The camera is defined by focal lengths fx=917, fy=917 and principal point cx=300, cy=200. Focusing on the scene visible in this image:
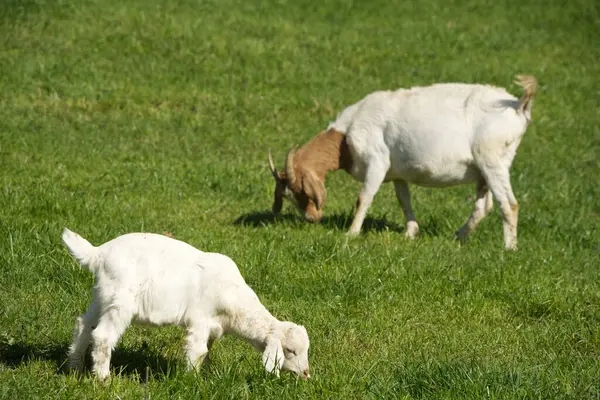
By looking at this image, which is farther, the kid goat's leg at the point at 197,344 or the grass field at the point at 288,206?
the grass field at the point at 288,206

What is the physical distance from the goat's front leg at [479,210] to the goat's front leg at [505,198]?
292 millimetres

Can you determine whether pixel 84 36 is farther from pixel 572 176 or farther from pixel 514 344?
pixel 514 344

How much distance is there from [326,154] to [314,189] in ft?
1.81


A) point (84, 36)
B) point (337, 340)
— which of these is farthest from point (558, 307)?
point (84, 36)

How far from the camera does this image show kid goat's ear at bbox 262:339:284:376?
16.1ft

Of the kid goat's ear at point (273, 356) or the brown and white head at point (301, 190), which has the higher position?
the kid goat's ear at point (273, 356)

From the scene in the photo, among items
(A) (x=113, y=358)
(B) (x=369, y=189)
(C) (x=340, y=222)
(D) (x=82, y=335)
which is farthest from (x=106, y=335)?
(C) (x=340, y=222)

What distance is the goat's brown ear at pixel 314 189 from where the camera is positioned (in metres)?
9.46

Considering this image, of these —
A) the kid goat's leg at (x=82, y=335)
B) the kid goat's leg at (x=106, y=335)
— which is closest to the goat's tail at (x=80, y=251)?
the kid goat's leg at (x=82, y=335)

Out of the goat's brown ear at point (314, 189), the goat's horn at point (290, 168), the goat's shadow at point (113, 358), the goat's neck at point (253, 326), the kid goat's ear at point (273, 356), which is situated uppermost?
the goat's neck at point (253, 326)

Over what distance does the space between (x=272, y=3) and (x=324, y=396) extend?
13.8 m

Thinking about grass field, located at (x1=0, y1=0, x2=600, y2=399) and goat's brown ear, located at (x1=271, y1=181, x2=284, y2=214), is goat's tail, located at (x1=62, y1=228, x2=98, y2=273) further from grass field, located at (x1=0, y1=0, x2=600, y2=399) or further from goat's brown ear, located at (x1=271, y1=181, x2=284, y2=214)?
goat's brown ear, located at (x1=271, y1=181, x2=284, y2=214)

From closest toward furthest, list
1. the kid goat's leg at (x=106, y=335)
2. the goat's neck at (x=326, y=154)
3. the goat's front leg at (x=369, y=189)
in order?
1. the kid goat's leg at (x=106, y=335)
2. the goat's front leg at (x=369, y=189)
3. the goat's neck at (x=326, y=154)

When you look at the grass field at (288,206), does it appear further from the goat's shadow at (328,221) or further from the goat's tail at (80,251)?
the goat's tail at (80,251)
